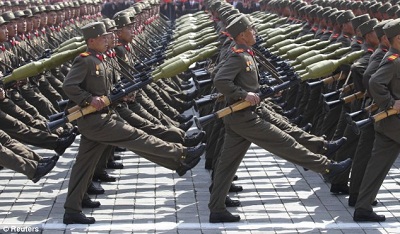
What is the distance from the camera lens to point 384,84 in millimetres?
9594

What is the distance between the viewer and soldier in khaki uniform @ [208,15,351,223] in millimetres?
9805

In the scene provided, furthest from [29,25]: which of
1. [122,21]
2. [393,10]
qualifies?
[393,10]

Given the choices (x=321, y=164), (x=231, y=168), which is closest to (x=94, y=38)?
(x=231, y=168)

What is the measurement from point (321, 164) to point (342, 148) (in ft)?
4.09

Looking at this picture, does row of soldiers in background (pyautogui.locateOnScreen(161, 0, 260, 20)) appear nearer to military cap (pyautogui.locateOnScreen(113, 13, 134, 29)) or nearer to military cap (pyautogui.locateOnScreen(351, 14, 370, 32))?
military cap (pyautogui.locateOnScreen(113, 13, 134, 29))

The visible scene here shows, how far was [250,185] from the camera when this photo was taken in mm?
11664

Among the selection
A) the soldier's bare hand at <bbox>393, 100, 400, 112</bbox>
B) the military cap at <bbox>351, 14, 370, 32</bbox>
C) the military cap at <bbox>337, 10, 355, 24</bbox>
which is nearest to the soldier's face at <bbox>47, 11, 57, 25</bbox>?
the military cap at <bbox>337, 10, 355, 24</bbox>

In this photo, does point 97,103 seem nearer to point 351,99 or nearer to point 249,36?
point 249,36

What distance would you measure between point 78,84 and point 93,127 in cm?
43

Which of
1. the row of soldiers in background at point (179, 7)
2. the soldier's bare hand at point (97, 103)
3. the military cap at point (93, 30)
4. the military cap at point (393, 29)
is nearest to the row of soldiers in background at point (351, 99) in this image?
the military cap at point (393, 29)

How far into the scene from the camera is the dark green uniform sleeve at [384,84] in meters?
9.58

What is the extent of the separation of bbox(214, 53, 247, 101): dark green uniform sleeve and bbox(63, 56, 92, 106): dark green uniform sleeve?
122 cm

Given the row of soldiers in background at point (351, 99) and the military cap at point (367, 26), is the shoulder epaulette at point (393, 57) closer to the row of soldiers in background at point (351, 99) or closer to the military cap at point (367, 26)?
the row of soldiers in background at point (351, 99)

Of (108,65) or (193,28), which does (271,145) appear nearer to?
(108,65)
